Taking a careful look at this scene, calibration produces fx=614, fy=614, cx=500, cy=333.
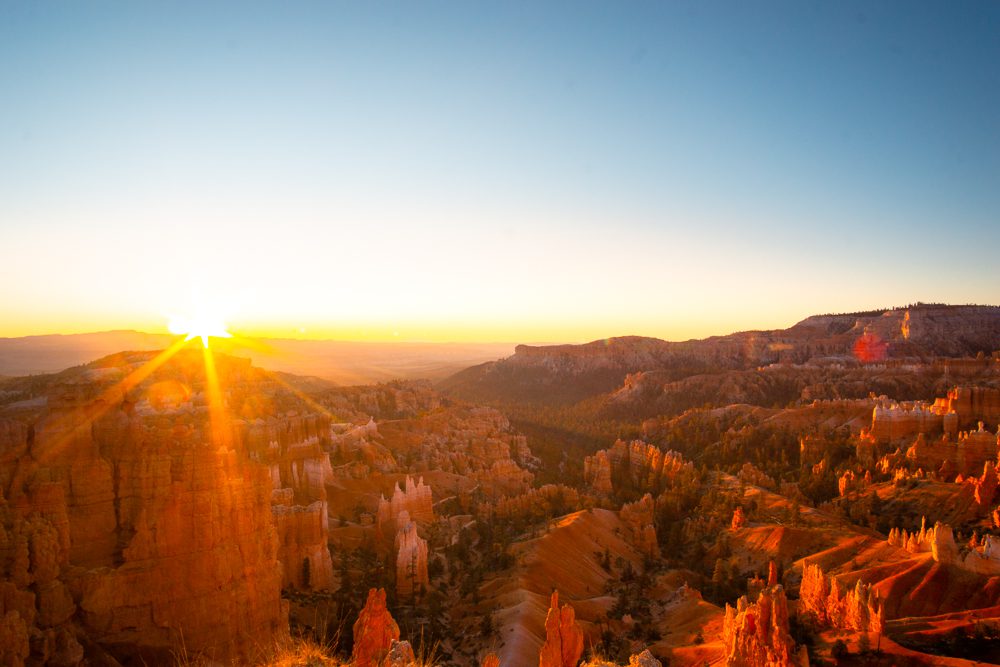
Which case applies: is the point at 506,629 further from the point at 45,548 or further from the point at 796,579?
the point at 45,548

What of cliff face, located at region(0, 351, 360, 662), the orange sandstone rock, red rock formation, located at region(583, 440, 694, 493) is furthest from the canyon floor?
red rock formation, located at region(583, 440, 694, 493)

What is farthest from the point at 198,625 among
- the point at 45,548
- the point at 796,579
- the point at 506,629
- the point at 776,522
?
the point at 776,522

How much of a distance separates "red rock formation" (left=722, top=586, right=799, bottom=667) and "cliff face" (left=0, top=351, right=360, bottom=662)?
42.6 ft

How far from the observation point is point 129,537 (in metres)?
16.6

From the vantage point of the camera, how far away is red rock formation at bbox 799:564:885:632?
16500 millimetres

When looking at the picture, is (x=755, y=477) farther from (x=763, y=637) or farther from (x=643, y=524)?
(x=763, y=637)

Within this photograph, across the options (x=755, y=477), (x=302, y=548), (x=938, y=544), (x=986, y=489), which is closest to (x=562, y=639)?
(x=302, y=548)

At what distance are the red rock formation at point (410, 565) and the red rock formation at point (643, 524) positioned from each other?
1433 centimetres

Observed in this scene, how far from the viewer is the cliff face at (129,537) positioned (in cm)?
1430

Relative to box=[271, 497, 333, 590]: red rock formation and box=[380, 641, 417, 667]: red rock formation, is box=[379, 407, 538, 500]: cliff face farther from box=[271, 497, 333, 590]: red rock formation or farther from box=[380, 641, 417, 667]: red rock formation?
box=[380, 641, 417, 667]: red rock formation

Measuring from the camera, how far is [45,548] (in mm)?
14336

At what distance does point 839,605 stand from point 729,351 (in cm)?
11411

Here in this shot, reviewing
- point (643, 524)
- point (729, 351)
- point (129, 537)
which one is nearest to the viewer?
point (129, 537)

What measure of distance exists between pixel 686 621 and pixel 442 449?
105ft
